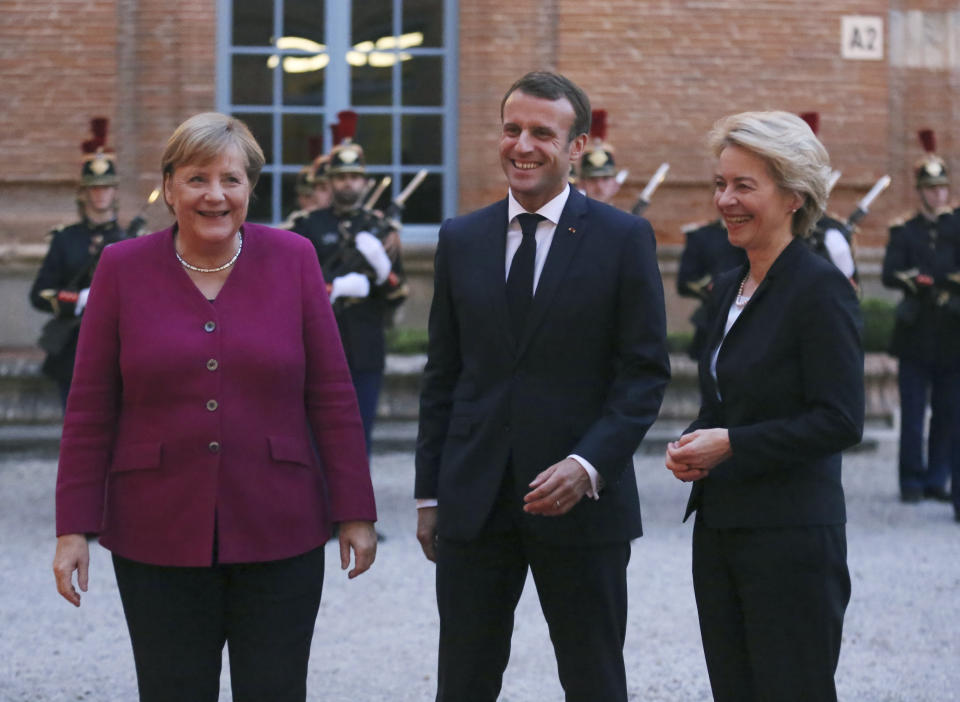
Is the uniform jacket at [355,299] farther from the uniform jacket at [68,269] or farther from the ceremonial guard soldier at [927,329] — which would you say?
the ceremonial guard soldier at [927,329]

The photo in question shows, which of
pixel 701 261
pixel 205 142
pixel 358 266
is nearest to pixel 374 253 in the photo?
pixel 358 266

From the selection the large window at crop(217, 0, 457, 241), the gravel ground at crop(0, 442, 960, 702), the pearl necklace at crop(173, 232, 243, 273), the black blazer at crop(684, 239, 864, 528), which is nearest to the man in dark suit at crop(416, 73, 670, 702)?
the black blazer at crop(684, 239, 864, 528)

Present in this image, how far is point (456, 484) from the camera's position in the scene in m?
3.80

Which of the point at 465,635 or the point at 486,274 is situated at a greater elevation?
the point at 486,274

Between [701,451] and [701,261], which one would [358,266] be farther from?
[701,451]

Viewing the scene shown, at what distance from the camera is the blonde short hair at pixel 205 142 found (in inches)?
138

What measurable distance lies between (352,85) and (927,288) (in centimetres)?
578

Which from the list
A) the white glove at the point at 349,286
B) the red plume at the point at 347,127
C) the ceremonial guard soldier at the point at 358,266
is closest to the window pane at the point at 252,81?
the red plume at the point at 347,127

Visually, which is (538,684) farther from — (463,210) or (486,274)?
(463,210)

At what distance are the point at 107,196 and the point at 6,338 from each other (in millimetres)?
3922

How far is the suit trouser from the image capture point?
373 inches

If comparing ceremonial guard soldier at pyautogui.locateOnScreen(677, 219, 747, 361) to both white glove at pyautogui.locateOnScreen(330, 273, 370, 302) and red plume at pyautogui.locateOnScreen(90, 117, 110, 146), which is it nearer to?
white glove at pyautogui.locateOnScreen(330, 273, 370, 302)

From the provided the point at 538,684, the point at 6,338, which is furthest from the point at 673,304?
the point at 538,684

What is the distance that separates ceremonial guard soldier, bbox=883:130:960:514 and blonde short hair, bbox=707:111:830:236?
598cm
